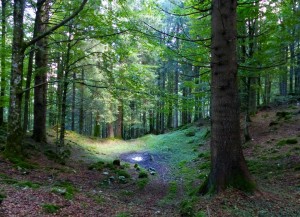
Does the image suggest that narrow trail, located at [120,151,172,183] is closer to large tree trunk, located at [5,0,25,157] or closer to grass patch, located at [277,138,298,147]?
grass patch, located at [277,138,298,147]

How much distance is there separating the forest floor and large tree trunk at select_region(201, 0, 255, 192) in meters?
0.32

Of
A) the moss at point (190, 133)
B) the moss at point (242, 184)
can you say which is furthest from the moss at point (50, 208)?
the moss at point (190, 133)

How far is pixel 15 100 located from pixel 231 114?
6.80m

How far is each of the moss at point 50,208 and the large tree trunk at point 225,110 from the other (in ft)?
10.0

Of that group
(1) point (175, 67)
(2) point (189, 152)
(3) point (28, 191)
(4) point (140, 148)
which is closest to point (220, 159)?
(3) point (28, 191)

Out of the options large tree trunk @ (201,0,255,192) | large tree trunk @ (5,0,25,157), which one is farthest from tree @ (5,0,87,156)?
large tree trunk @ (201,0,255,192)

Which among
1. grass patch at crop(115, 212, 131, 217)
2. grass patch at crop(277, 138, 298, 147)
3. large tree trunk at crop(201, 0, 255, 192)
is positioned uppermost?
large tree trunk at crop(201, 0, 255, 192)

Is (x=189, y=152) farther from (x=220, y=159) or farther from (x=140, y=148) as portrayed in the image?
(x=220, y=159)

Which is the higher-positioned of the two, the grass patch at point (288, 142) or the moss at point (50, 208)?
the grass patch at point (288, 142)

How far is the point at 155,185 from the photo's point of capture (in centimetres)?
959

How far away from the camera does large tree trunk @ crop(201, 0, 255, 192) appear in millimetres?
5578

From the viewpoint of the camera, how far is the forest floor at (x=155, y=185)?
16.5 ft

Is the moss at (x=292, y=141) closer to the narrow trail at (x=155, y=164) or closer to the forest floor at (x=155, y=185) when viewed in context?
the forest floor at (x=155, y=185)

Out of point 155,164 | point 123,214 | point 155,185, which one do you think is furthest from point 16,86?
point 155,164
